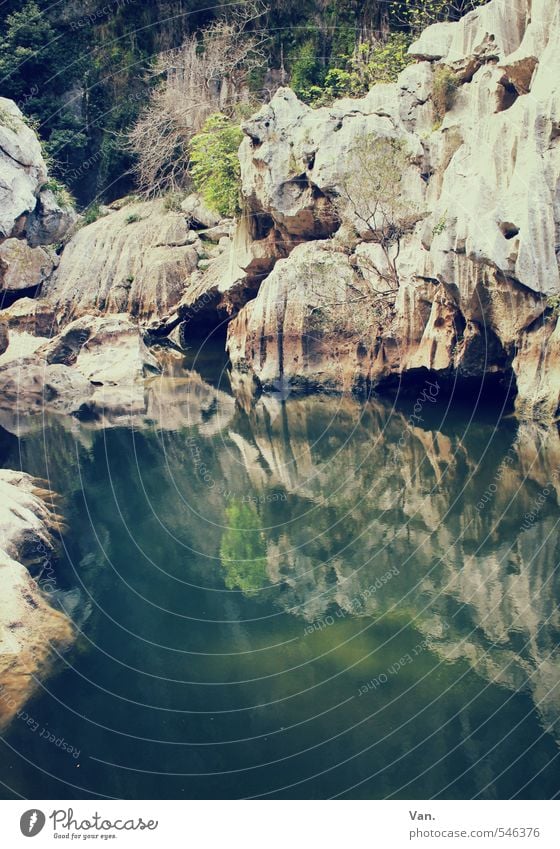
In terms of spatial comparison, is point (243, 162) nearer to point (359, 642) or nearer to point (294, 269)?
point (294, 269)

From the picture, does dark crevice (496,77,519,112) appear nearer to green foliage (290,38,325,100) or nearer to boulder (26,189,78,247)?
boulder (26,189,78,247)

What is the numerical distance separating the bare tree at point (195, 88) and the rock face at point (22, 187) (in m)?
14.1

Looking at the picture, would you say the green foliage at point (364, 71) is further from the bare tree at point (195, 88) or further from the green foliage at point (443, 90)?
the green foliage at point (443, 90)

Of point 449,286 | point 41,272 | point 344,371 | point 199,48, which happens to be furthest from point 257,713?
point 199,48

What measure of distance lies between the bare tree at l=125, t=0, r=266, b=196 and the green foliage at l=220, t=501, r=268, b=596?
25368mm

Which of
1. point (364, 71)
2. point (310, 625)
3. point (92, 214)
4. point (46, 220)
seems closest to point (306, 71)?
point (364, 71)

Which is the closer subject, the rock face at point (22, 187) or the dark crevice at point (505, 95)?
the dark crevice at point (505, 95)

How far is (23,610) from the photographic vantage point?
11133 millimetres

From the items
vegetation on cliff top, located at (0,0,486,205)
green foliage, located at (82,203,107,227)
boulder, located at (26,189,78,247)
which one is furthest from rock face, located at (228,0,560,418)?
green foliage, located at (82,203,107,227)

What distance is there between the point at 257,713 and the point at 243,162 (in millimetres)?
23836

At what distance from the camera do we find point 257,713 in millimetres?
9383

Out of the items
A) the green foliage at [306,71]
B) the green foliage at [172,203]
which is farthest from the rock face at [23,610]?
the green foliage at [306,71]

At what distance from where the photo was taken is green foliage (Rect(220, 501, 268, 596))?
13.3m

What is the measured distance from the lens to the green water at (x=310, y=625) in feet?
27.8
